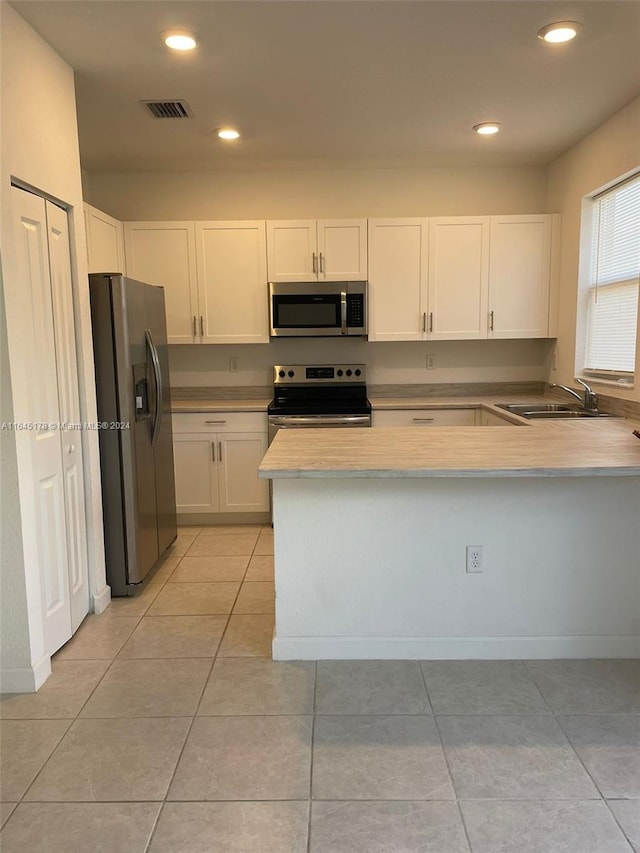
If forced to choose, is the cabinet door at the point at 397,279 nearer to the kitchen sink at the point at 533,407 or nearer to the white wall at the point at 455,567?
the kitchen sink at the point at 533,407

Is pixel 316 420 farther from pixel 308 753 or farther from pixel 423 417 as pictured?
pixel 308 753

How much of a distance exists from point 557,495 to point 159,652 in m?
1.83

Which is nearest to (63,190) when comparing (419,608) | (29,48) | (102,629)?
(29,48)

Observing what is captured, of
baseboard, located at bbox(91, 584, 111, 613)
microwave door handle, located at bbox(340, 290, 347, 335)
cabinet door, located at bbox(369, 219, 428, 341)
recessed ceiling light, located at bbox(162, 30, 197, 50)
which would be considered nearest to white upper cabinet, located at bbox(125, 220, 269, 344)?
microwave door handle, located at bbox(340, 290, 347, 335)

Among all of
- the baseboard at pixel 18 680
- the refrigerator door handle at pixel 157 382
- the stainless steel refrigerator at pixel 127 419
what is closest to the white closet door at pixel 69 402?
the stainless steel refrigerator at pixel 127 419

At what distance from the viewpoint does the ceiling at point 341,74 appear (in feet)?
7.75

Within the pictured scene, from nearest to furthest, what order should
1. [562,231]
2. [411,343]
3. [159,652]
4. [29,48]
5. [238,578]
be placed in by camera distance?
[29,48]
[159,652]
[238,578]
[562,231]
[411,343]

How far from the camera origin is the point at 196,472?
14.4ft

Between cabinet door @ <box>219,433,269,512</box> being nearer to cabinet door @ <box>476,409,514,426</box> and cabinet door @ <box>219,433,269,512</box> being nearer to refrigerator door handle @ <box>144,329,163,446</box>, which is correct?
refrigerator door handle @ <box>144,329,163,446</box>

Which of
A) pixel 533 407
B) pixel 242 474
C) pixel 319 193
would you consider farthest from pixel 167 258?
pixel 533 407

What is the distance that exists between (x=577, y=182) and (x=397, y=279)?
1.34m

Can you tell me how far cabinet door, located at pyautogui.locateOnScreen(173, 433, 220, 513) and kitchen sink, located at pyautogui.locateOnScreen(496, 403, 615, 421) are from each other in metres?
2.06

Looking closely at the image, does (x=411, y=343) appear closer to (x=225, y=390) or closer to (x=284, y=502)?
(x=225, y=390)

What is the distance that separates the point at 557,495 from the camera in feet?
8.06
